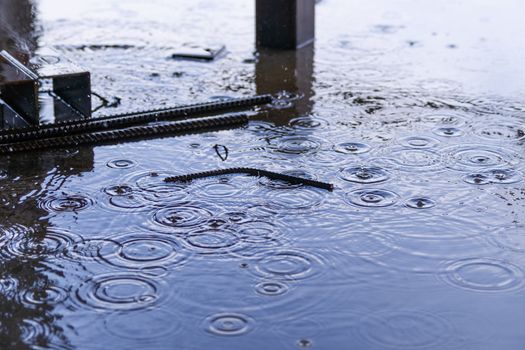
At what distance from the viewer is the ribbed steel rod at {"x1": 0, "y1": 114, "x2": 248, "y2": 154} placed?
468 centimetres

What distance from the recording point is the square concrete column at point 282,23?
23.2ft

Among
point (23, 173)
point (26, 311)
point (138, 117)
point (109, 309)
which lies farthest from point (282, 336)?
point (138, 117)

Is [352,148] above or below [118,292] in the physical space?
above

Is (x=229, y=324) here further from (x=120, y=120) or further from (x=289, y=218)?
(x=120, y=120)

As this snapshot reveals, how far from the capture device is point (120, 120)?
505 centimetres

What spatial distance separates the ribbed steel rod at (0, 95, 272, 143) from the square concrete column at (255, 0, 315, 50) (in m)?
1.64

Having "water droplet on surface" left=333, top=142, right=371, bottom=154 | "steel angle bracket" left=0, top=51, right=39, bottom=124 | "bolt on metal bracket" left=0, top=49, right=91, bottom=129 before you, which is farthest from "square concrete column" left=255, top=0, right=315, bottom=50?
"steel angle bracket" left=0, top=51, right=39, bottom=124

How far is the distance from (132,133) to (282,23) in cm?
261

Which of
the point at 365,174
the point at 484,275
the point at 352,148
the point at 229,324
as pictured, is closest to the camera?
the point at 229,324

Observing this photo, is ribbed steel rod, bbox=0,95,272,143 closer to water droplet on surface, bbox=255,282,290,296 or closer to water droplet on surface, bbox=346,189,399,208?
water droplet on surface, bbox=346,189,399,208

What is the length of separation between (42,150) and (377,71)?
2726 millimetres

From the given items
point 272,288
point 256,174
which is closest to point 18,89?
point 256,174

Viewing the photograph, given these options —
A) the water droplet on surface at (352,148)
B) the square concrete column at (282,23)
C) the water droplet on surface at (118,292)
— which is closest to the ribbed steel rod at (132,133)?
the water droplet on surface at (352,148)

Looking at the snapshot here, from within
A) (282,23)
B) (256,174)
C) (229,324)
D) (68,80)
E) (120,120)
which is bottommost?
(229,324)
